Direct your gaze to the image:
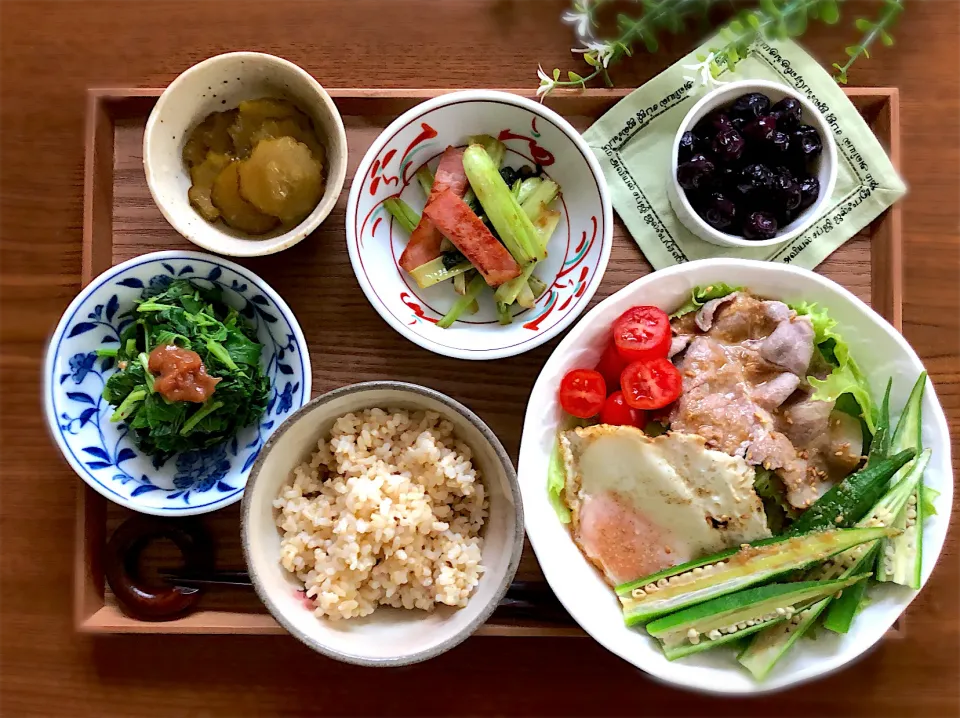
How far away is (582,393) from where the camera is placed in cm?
161

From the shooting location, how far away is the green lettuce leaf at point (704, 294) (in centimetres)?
166

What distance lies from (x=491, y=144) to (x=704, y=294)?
0.60 m

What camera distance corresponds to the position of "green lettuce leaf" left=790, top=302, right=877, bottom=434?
1627mm

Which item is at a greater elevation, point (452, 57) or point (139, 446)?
point (452, 57)

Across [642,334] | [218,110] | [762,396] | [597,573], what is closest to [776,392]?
[762,396]

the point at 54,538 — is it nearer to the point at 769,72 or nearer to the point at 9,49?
the point at 9,49

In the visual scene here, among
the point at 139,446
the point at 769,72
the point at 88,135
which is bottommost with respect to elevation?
the point at 139,446

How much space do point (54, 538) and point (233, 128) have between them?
1.10m

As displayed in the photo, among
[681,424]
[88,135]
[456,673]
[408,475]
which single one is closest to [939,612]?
[681,424]

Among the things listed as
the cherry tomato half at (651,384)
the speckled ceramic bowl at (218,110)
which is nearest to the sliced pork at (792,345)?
the cherry tomato half at (651,384)

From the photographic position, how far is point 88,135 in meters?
1.78

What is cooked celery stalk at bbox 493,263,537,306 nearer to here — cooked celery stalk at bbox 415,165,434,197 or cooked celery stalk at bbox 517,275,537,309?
cooked celery stalk at bbox 517,275,537,309

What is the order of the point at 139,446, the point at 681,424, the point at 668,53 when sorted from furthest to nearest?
the point at 668,53
the point at 139,446
the point at 681,424

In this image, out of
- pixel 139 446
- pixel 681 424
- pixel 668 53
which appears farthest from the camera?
pixel 668 53
